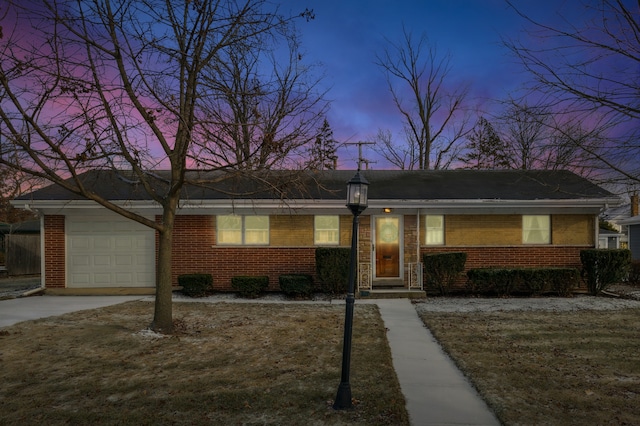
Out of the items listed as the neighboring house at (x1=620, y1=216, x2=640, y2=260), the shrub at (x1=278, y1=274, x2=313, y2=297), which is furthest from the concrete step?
the neighboring house at (x1=620, y1=216, x2=640, y2=260)

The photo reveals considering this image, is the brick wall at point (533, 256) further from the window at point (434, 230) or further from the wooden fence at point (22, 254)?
the wooden fence at point (22, 254)

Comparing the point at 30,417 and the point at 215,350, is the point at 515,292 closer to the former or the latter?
the point at 215,350

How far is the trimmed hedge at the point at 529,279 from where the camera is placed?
11.5 metres

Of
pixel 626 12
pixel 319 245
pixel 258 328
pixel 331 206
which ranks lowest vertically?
pixel 258 328

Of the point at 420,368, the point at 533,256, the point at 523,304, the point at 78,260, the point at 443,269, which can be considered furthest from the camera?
the point at 78,260

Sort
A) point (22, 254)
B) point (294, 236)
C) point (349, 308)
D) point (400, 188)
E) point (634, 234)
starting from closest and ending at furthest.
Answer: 1. point (349, 308)
2. point (294, 236)
3. point (400, 188)
4. point (22, 254)
5. point (634, 234)

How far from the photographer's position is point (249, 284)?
11781 millimetres

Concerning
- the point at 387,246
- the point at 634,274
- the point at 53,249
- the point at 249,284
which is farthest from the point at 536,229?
the point at 53,249

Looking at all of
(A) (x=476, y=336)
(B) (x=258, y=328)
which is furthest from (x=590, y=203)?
(B) (x=258, y=328)

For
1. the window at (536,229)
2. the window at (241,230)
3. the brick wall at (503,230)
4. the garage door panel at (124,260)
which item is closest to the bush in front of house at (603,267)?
the brick wall at (503,230)

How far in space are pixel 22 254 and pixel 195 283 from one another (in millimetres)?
13062

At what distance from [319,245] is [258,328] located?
192 inches

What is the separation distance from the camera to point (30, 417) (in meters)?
4.19

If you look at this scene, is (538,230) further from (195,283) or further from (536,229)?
(195,283)
